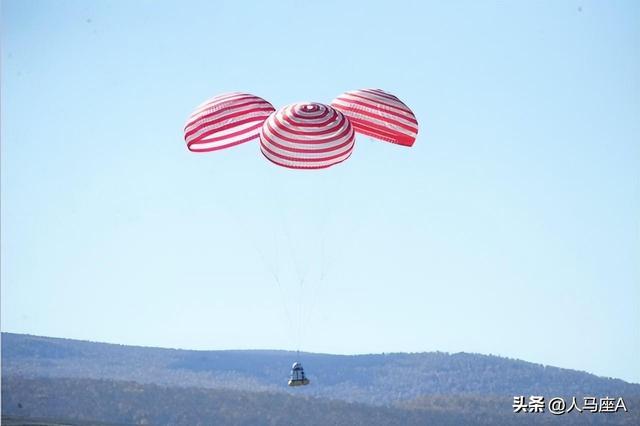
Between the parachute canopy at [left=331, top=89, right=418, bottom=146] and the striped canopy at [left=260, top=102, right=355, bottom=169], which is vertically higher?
the parachute canopy at [left=331, top=89, right=418, bottom=146]

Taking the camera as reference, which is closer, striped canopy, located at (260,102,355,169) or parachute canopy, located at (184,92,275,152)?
striped canopy, located at (260,102,355,169)

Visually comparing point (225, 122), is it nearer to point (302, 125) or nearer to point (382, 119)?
point (302, 125)

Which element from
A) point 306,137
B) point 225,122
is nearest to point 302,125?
point 306,137

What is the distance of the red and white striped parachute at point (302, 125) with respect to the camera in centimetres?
3366

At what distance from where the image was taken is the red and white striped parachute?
33656mm

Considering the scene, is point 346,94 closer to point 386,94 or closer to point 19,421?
point 386,94

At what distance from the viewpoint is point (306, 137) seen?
33.6 m

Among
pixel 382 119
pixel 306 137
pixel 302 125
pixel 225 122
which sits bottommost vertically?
pixel 306 137

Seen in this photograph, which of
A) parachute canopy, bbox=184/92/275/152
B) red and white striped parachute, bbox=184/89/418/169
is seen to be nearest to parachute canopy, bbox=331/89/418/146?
red and white striped parachute, bbox=184/89/418/169

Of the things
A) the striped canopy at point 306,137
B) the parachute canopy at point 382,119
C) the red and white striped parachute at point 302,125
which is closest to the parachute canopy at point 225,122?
the red and white striped parachute at point 302,125

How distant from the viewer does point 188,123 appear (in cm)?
3559

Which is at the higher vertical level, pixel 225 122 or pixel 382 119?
pixel 382 119

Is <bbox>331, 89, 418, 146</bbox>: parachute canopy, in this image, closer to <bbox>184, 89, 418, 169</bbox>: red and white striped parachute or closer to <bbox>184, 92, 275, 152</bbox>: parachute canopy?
<bbox>184, 89, 418, 169</bbox>: red and white striped parachute

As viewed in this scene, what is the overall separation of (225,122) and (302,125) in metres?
2.97
